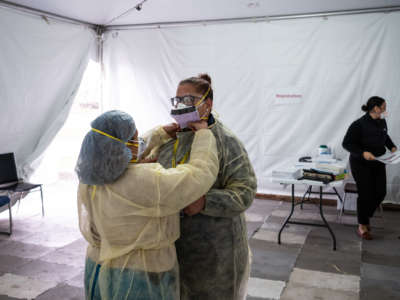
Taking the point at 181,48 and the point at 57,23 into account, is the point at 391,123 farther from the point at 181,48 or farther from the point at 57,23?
the point at 57,23

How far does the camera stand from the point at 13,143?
486 centimetres

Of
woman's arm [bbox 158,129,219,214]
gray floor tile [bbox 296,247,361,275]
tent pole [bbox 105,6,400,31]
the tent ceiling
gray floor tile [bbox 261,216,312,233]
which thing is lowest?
gray floor tile [bbox 261,216,312,233]

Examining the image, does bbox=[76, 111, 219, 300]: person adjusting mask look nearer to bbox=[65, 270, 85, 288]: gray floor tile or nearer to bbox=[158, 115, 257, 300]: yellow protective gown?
bbox=[158, 115, 257, 300]: yellow protective gown

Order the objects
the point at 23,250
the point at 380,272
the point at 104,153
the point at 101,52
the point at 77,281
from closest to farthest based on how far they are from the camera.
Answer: the point at 104,153 < the point at 77,281 < the point at 380,272 < the point at 23,250 < the point at 101,52

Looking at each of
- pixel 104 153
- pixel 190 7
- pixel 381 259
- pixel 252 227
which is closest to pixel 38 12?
pixel 190 7

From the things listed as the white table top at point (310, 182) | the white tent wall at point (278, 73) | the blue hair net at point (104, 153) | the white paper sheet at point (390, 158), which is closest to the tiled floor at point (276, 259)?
the white table top at point (310, 182)

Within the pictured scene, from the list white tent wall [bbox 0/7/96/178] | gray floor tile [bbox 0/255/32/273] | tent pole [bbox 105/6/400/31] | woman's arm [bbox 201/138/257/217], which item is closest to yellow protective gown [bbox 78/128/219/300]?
woman's arm [bbox 201/138/257/217]

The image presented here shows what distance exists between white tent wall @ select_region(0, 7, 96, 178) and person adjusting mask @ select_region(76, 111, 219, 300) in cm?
378

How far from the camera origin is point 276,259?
3547 mm

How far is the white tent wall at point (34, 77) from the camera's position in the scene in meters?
4.63

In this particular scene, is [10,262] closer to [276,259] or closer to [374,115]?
[276,259]

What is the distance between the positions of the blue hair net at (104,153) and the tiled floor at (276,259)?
189 cm

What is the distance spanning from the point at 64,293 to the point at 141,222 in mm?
1906

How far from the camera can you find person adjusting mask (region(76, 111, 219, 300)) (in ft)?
4.34
